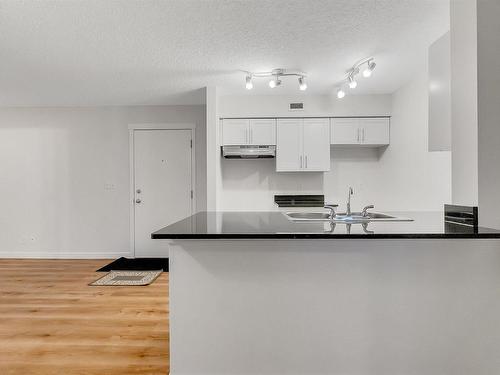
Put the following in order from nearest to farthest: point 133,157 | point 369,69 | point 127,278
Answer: point 369,69 → point 127,278 → point 133,157

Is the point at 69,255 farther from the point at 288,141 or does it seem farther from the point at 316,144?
the point at 316,144

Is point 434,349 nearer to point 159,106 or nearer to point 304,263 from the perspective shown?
point 304,263

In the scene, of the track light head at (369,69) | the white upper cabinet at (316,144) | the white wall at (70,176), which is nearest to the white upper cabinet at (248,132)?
the white upper cabinet at (316,144)

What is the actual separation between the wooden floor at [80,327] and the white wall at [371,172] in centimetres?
184

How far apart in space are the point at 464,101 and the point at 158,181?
13.9 feet

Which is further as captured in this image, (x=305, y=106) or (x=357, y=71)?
(x=305, y=106)

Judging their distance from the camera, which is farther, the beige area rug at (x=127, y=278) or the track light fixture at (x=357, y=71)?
the beige area rug at (x=127, y=278)

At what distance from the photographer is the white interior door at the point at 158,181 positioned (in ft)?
16.9

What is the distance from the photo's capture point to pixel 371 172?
481cm

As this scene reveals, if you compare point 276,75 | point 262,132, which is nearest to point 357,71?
point 276,75

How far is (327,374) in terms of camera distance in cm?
182

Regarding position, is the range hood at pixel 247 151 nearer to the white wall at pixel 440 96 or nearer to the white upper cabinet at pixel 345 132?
the white upper cabinet at pixel 345 132

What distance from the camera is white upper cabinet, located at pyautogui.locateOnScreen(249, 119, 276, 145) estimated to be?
4441 millimetres

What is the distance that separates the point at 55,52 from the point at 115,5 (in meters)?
1.19
